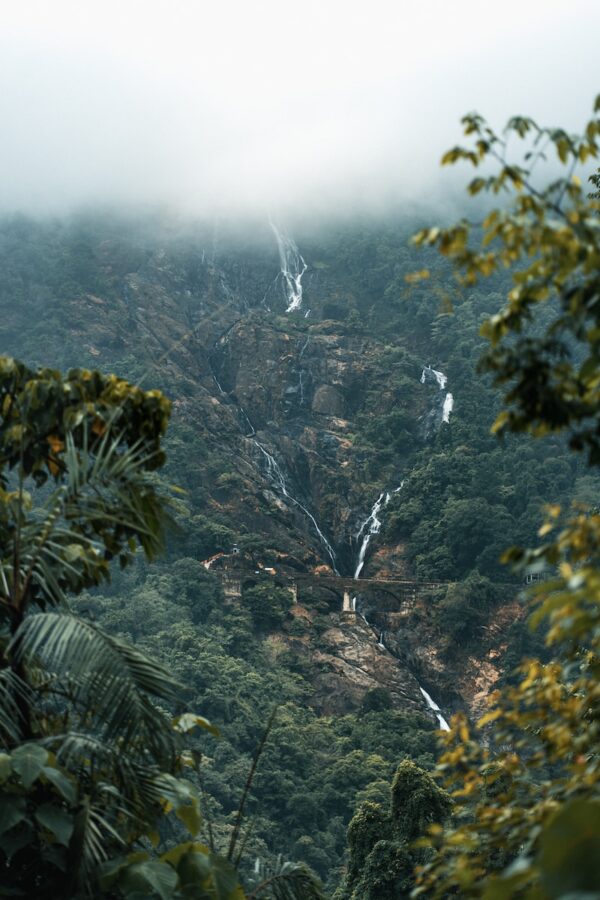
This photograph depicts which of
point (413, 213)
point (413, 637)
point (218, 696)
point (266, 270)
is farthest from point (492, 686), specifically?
point (413, 213)

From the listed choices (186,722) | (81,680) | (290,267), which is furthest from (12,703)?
(290,267)

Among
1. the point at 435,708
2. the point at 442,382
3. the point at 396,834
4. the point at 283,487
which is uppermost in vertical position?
the point at 442,382

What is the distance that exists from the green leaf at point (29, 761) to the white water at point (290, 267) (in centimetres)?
6535

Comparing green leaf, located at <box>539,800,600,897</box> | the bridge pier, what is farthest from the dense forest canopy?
the bridge pier

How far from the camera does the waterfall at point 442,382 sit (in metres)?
58.2

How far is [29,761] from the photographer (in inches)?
135

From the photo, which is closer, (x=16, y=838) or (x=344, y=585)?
(x=16, y=838)

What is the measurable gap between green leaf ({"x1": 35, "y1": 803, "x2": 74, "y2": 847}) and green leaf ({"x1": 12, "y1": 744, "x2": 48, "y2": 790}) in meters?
0.17

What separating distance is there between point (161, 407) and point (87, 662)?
4.01 ft

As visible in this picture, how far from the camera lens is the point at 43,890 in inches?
145

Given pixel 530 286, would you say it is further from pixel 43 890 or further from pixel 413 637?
pixel 413 637

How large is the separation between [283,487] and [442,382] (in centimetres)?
1099

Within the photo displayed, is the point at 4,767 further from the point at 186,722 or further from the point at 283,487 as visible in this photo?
the point at 283,487

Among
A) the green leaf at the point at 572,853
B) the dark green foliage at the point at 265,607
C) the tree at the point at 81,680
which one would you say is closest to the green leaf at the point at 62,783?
the tree at the point at 81,680
